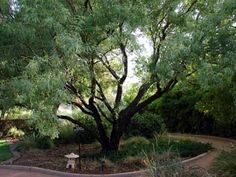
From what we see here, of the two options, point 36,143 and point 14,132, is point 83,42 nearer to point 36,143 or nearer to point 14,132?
point 36,143

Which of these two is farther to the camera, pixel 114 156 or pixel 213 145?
pixel 213 145

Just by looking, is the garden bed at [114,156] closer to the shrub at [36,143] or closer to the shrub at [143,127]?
the shrub at [36,143]

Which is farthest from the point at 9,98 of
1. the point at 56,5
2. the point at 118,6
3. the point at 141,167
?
the point at 141,167

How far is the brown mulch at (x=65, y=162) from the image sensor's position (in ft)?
31.7

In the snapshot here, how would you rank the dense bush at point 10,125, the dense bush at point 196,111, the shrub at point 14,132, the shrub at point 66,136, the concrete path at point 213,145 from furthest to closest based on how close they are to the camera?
the dense bush at point 10,125 → the shrub at point 14,132 → the shrub at point 66,136 → the dense bush at point 196,111 → the concrete path at point 213,145

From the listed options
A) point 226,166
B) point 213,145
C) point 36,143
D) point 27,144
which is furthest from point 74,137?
point 226,166

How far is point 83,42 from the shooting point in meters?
8.06

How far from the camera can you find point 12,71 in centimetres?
827

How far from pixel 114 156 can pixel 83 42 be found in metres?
4.09

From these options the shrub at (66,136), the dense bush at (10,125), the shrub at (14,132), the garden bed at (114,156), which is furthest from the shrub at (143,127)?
the dense bush at (10,125)

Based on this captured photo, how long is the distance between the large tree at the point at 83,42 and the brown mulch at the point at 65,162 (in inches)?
72.4

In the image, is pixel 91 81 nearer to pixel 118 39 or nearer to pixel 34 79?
pixel 118 39

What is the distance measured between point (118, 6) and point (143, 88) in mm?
3404

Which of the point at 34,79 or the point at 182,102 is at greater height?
the point at 182,102
